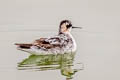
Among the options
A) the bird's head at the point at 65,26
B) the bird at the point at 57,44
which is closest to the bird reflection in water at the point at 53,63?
the bird at the point at 57,44

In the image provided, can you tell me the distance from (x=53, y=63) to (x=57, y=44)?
100 millimetres

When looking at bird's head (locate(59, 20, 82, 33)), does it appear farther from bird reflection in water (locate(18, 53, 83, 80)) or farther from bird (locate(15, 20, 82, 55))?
bird reflection in water (locate(18, 53, 83, 80))

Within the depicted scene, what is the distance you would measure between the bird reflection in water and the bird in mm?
24

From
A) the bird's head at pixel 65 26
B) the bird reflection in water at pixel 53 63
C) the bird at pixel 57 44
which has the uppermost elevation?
the bird's head at pixel 65 26

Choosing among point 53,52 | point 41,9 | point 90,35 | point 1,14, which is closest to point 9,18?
point 1,14

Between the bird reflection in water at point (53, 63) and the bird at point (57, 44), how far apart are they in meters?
0.02

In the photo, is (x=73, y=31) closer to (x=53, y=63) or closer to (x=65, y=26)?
(x=65, y=26)

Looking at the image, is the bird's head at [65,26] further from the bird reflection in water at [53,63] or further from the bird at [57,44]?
the bird reflection in water at [53,63]

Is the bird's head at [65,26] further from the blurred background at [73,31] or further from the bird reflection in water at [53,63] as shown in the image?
the bird reflection in water at [53,63]

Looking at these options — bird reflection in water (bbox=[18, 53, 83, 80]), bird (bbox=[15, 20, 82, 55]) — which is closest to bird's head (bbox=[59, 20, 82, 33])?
bird (bbox=[15, 20, 82, 55])

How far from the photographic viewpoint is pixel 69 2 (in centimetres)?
139

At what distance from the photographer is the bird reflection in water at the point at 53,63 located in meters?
1.30

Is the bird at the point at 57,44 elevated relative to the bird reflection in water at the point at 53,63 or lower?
elevated

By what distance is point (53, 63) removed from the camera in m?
1.33
